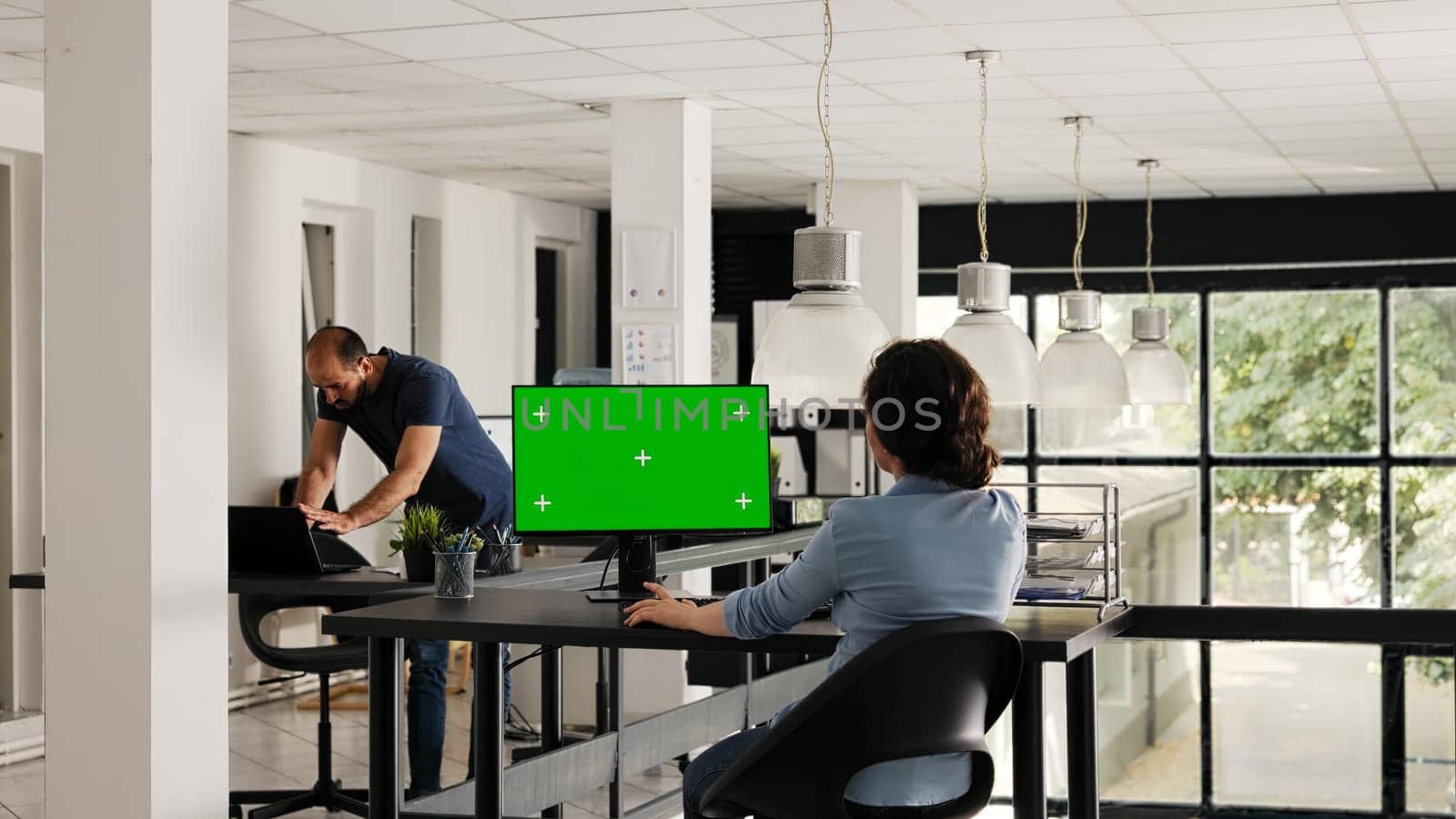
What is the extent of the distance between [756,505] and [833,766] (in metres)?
1.04

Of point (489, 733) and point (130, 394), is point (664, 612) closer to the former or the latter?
point (489, 733)

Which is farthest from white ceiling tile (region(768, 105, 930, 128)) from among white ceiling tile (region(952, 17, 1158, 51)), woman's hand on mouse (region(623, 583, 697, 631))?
woman's hand on mouse (region(623, 583, 697, 631))

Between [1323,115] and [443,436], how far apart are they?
4.24 m

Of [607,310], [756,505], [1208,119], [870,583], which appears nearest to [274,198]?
[607,310]

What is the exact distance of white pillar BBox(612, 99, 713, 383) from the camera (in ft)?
22.8

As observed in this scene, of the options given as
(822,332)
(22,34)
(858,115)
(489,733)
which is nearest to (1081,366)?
(858,115)

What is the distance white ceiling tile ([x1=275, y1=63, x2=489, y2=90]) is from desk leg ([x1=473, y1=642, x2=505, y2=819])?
318 centimetres

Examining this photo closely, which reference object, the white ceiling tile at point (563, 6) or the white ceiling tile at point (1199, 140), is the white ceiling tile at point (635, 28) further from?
the white ceiling tile at point (1199, 140)

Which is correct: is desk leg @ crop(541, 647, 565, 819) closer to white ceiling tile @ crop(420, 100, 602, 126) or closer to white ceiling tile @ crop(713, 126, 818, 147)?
white ceiling tile @ crop(420, 100, 602, 126)

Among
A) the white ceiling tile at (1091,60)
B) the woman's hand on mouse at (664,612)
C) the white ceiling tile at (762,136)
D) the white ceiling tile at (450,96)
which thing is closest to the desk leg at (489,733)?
the woman's hand on mouse at (664,612)

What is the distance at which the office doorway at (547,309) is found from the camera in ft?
35.1

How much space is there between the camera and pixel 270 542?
4.36 metres

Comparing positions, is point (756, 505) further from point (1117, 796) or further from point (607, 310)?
point (607, 310)

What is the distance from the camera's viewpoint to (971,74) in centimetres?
623
